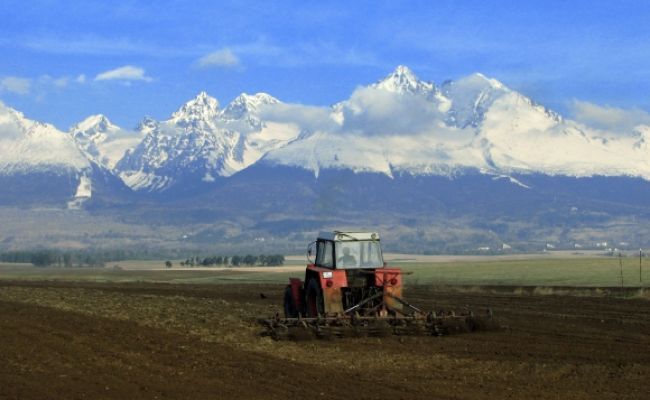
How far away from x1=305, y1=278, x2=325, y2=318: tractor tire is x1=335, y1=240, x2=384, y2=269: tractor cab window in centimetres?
83

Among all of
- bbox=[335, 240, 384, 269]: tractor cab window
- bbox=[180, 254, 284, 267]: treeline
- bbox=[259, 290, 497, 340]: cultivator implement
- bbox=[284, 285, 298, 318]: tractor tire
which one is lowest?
bbox=[259, 290, 497, 340]: cultivator implement

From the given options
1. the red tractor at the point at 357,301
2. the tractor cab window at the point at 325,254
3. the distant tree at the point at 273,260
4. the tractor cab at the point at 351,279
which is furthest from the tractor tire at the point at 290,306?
the distant tree at the point at 273,260

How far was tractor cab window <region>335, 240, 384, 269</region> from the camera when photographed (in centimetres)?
2908

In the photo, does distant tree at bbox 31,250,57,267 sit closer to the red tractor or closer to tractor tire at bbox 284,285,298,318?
tractor tire at bbox 284,285,298,318

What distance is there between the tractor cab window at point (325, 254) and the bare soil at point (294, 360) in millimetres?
2363

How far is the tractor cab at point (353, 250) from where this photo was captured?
29.0m

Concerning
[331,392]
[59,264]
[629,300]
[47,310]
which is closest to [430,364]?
[331,392]

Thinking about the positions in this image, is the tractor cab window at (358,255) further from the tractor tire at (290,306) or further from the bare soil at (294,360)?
the tractor tire at (290,306)

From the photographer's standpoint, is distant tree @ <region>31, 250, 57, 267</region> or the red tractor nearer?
the red tractor

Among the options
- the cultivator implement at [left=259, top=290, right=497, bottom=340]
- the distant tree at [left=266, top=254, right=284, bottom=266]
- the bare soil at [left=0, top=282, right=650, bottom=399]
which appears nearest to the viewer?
the bare soil at [left=0, top=282, right=650, bottom=399]

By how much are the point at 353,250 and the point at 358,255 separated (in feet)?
0.56

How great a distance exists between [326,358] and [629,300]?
22569 millimetres

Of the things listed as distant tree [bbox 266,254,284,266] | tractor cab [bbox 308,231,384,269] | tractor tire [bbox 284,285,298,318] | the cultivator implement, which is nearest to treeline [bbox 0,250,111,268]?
distant tree [bbox 266,254,284,266]

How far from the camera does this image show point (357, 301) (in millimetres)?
29000
